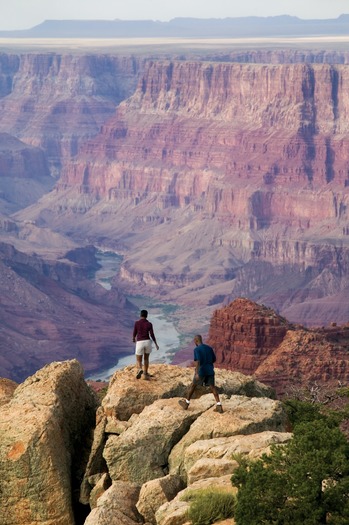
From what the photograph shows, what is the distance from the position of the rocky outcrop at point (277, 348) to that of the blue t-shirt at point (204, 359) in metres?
40.3

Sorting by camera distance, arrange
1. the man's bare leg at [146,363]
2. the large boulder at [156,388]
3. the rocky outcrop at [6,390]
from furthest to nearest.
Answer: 1. the rocky outcrop at [6,390]
2. the man's bare leg at [146,363]
3. the large boulder at [156,388]

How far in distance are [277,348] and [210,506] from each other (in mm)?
58341

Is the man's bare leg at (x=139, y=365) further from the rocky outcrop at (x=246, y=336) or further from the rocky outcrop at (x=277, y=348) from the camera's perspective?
the rocky outcrop at (x=246, y=336)

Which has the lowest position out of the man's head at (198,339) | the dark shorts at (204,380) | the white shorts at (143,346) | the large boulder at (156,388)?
the large boulder at (156,388)

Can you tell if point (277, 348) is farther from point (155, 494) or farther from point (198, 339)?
point (155, 494)

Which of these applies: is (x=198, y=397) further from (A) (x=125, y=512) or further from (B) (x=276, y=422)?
(A) (x=125, y=512)

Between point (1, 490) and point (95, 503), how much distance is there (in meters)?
2.05

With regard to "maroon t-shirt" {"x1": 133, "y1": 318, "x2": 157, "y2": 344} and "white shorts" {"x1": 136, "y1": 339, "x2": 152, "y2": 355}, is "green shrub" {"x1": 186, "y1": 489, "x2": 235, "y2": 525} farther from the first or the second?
"maroon t-shirt" {"x1": 133, "y1": 318, "x2": 157, "y2": 344}

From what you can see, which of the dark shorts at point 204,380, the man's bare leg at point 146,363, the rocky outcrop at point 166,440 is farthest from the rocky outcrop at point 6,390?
the dark shorts at point 204,380

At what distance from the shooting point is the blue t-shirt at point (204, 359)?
36.5 meters

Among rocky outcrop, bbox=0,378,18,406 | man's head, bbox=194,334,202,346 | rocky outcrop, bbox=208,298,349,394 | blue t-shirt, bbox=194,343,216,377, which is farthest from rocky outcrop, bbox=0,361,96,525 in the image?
rocky outcrop, bbox=208,298,349,394

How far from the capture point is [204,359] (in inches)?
1441

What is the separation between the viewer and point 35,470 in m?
34.6

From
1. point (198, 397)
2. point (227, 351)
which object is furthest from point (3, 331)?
point (198, 397)
